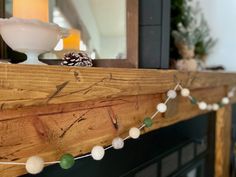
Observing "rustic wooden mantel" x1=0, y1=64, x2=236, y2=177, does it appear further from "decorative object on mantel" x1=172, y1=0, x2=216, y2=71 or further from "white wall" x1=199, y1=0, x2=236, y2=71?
"white wall" x1=199, y1=0, x2=236, y2=71

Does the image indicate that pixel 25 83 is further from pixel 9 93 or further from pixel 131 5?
pixel 131 5

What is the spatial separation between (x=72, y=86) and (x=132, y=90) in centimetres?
23

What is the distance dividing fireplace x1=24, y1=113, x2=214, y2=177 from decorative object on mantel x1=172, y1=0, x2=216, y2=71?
0.91ft

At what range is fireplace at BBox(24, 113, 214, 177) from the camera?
80cm

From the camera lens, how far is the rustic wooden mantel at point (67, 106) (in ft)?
1.57

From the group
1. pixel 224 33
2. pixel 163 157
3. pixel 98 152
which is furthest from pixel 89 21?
pixel 224 33

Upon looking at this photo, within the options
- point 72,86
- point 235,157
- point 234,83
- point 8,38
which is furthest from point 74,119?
point 235,157

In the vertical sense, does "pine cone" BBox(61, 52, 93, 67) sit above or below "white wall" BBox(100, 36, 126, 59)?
below

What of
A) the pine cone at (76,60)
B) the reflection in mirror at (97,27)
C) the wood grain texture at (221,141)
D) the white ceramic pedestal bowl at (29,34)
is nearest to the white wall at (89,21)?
the reflection in mirror at (97,27)

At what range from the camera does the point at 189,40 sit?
1.46 m

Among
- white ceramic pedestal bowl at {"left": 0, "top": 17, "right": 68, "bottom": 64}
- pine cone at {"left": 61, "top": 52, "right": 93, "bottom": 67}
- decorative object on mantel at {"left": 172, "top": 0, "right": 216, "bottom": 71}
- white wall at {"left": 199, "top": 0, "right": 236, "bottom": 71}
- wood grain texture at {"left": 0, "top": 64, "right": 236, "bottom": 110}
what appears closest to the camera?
wood grain texture at {"left": 0, "top": 64, "right": 236, "bottom": 110}

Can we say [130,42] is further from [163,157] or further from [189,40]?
[189,40]

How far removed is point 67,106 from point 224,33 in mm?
1874

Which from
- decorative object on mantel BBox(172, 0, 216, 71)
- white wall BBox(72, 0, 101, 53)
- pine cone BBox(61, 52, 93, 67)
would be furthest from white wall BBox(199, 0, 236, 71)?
pine cone BBox(61, 52, 93, 67)
